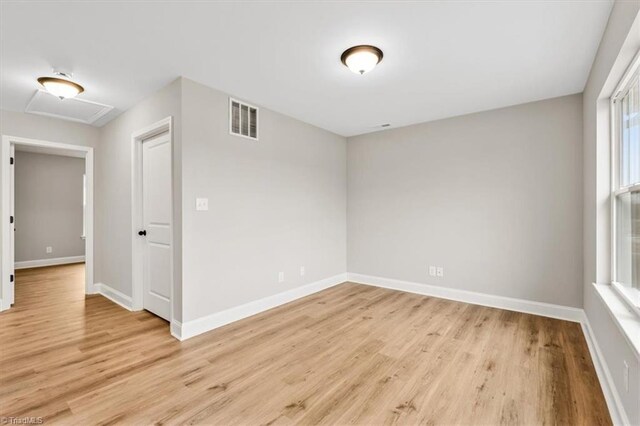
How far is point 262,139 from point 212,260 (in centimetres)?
164

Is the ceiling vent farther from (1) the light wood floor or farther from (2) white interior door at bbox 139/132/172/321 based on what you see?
(1) the light wood floor

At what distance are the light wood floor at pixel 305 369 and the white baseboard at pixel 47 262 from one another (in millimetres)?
3473

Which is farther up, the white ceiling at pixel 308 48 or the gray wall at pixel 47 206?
the white ceiling at pixel 308 48

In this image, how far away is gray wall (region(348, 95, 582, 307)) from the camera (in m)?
3.37

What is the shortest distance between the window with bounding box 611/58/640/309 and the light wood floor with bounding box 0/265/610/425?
0.80m

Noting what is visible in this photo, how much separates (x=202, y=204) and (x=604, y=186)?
364 centimetres

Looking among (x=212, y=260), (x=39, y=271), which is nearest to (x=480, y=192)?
(x=212, y=260)

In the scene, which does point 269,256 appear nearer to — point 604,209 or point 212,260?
point 212,260

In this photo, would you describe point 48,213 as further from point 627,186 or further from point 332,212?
point 627,186

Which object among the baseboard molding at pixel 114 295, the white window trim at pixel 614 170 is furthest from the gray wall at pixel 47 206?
the white window trim at pixel 614 170

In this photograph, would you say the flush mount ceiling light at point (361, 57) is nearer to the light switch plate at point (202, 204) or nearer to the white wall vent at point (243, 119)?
the white wall vent at point (243, 119)

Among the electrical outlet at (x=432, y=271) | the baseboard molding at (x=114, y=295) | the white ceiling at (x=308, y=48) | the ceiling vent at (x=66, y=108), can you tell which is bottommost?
Answer: the baseboard molding at (x=114, y=295)

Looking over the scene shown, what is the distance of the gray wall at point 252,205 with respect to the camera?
302 centimetres

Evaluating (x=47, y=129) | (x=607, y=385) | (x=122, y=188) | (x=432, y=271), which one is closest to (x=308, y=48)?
(x=122, y=188)
